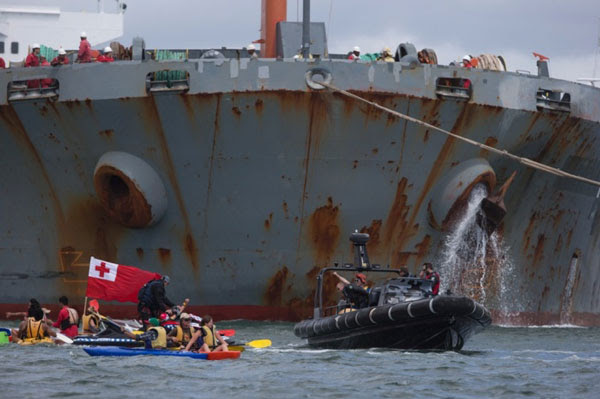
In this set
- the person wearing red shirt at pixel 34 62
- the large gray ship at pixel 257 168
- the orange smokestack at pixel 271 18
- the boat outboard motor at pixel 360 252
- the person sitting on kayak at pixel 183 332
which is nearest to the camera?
the person sitting on kayak at pixel 183 332

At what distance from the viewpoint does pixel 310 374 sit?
853 inches

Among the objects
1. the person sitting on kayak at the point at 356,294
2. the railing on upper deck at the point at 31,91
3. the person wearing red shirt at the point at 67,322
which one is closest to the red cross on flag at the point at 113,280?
the person wearing red shirt at the point at 67,322

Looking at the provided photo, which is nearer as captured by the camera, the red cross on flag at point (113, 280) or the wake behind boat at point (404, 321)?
the wake behind boat at point (404, 321)

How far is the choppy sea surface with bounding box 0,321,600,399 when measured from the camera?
19.8 metres

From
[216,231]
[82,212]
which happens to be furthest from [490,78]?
[82,212]

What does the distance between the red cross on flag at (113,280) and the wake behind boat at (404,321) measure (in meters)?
3.89

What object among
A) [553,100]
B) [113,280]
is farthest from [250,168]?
[553,100]

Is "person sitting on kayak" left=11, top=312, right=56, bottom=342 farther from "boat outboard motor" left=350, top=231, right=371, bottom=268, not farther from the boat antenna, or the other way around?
the boat antenna

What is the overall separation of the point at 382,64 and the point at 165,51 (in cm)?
672

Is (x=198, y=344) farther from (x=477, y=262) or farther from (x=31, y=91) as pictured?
(x=477, y=262)

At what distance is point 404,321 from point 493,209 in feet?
23.4

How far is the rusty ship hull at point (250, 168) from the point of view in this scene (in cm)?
2828

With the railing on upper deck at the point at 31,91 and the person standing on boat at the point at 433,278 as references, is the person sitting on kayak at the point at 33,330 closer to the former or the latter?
the railing on upper deck at the point at 31,91

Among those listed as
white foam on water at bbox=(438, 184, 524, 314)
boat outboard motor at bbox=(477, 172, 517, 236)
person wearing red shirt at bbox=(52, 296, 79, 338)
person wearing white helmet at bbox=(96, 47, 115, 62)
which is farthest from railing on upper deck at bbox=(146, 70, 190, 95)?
boat outboard motor at bbox=(477, 172, 517, 236)
